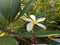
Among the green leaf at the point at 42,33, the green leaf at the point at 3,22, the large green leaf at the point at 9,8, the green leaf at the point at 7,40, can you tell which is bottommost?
the green leaf at the point at 7,40

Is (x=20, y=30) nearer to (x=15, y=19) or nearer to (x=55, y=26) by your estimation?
(x=15, y=19)

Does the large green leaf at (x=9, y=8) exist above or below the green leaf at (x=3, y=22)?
above

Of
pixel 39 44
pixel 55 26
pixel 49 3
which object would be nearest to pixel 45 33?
pixel 39 44

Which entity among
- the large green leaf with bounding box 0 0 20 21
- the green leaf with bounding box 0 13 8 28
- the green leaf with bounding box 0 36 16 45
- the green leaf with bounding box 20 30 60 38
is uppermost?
the large green leaf with bounding box 0 0 20 21

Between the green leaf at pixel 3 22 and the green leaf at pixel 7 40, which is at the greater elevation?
the green leaf at pixel 3 22

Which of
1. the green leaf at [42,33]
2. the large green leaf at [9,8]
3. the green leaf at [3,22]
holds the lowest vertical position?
the green leaf at [42,33]

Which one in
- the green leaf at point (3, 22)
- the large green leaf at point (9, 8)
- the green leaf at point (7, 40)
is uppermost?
the large green leaf at point (9, 8)

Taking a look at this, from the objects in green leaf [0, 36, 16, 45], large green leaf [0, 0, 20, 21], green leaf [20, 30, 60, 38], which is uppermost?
large green leaf [0, 0, 20, 21]

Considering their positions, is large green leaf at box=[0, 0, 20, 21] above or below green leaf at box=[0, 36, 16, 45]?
above

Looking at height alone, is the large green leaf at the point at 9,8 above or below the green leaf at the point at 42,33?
above
